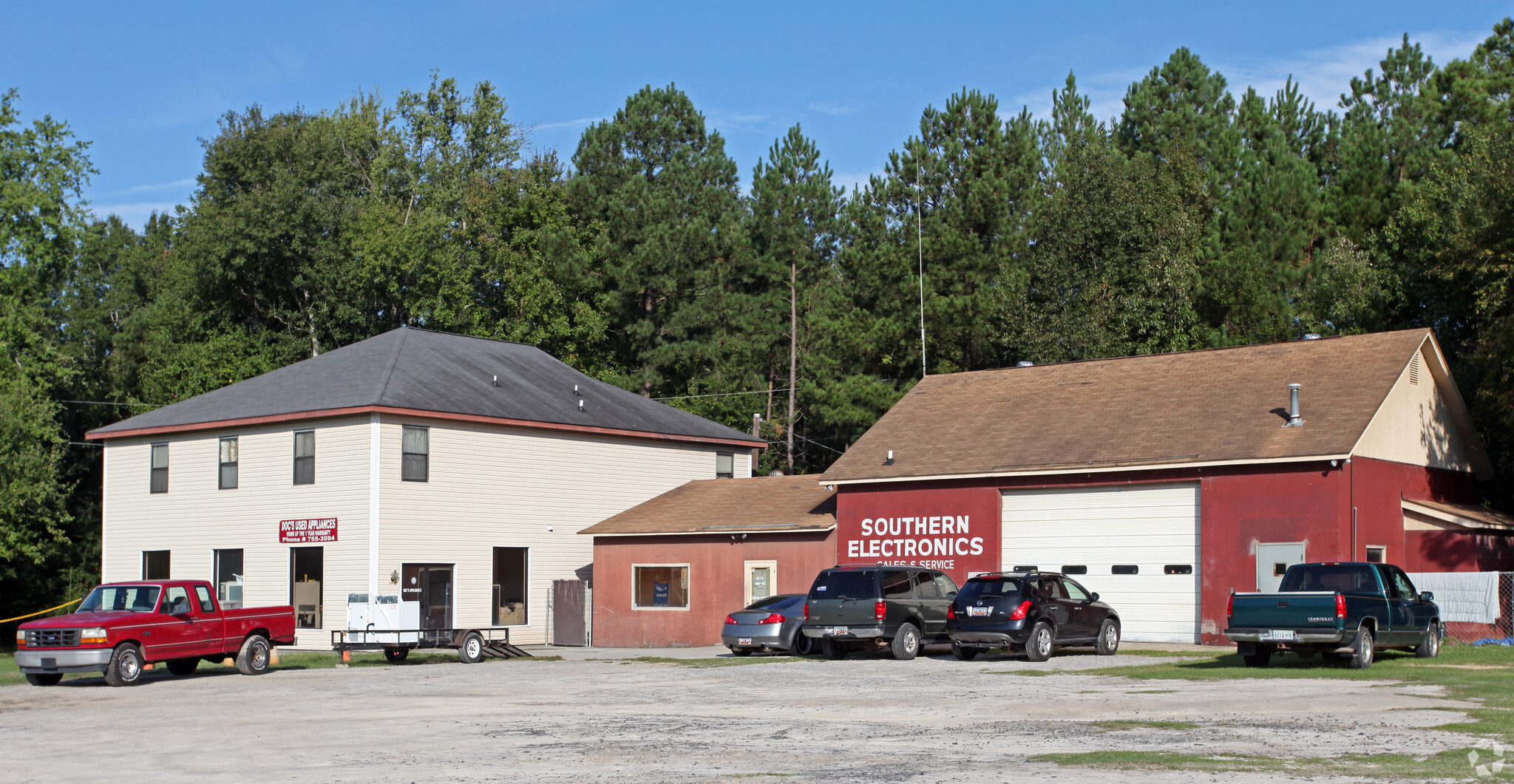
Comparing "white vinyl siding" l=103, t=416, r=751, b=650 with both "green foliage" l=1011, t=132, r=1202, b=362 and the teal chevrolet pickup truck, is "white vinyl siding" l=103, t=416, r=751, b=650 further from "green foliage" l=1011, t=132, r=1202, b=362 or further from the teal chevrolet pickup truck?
the teal chevrolet pickup truck

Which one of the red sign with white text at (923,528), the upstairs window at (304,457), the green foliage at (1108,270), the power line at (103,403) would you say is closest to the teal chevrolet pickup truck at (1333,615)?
the red sign with white text at (923,528)

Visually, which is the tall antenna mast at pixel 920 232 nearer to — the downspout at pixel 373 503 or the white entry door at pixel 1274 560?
the downspout at pixel 373 503

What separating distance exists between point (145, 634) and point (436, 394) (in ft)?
42.9

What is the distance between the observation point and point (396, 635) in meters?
28.1

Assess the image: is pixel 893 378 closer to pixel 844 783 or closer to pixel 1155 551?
pixel 1155 551

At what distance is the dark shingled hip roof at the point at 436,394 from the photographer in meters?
35.9

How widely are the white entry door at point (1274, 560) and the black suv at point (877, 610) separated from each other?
20.2 feet

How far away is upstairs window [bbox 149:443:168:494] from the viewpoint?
129ft

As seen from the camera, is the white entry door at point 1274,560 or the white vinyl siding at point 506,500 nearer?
the white entry door at point 1274,560

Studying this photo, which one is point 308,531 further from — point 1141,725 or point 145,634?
point 1141,725

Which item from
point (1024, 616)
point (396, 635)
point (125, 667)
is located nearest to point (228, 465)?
point (396, 635)

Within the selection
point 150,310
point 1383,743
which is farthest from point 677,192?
point 1383,743

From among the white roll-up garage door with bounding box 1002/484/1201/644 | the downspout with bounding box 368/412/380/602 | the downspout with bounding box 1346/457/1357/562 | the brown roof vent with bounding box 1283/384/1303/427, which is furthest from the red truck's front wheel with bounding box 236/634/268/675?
the downspout with bounding box 1346/457/1357/562

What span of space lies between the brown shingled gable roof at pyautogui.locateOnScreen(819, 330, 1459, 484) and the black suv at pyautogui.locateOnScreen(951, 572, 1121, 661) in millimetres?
4882
